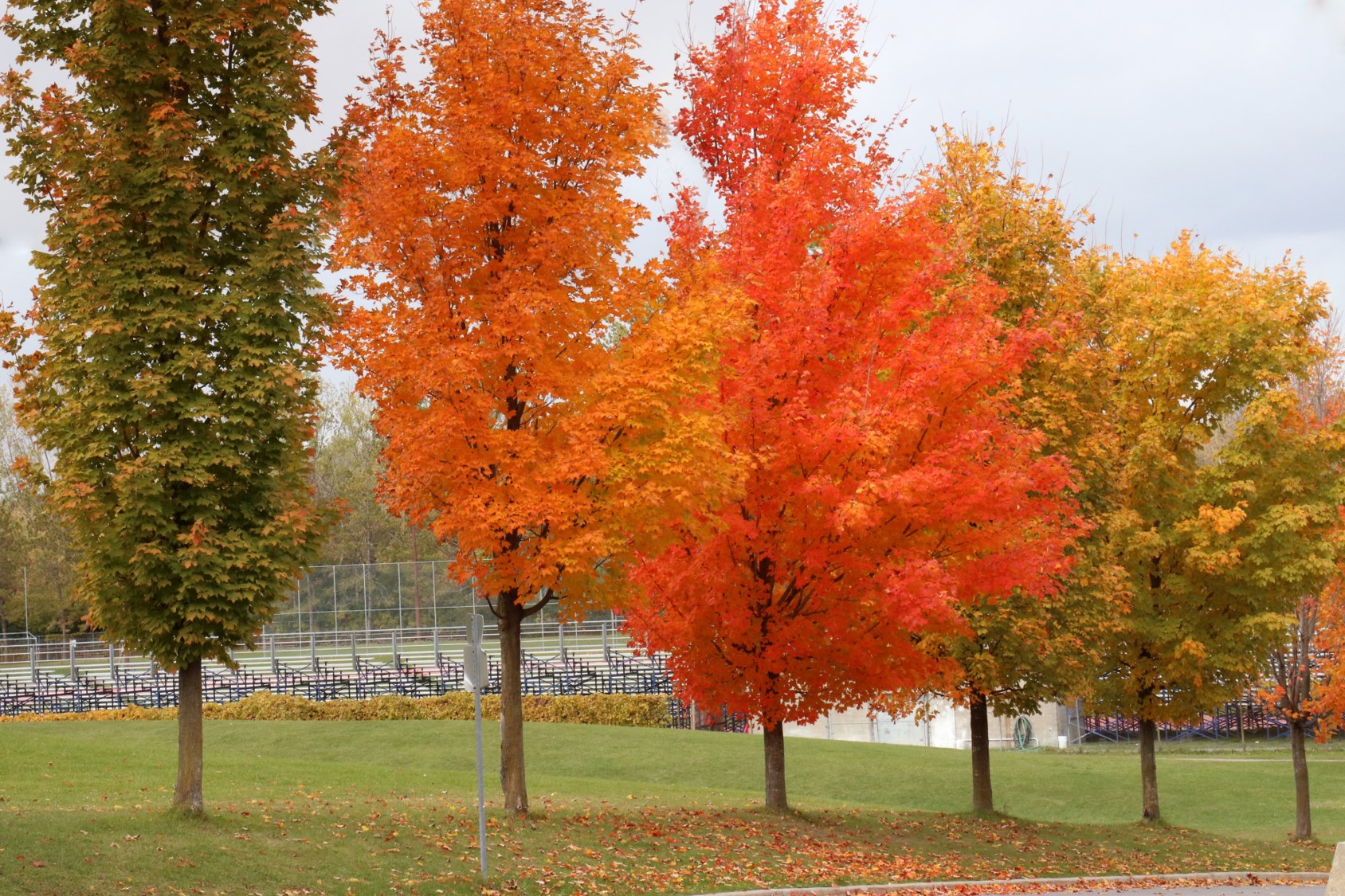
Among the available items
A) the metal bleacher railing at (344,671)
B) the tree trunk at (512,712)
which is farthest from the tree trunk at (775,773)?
the metal bleacher railing at (344,671)

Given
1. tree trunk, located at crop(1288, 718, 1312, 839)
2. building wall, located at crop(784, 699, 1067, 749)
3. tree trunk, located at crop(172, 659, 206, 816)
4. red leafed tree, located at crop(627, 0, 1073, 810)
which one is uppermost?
red leafed tree, located at crop(627, 0, 1073, 810)

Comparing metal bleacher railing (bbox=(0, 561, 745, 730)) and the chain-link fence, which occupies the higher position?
the chain-link fence

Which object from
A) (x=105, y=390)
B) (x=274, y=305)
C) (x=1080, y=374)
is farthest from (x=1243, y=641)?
(x=105, y=390)

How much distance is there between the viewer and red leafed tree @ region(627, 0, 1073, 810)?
15.3 metres

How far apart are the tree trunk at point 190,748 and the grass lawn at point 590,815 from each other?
0.72ft

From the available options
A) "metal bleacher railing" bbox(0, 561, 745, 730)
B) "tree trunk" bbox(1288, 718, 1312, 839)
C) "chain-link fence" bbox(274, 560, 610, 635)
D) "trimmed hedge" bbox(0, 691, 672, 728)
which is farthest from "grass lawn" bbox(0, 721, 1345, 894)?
"chain-link fence" bbox(274, 560, 610, 635)

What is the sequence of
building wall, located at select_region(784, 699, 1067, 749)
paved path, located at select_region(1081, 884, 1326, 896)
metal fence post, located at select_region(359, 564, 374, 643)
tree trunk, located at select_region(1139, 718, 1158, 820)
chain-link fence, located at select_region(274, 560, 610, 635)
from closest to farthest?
1. paved path, located at select_region(1081, 884, 1326, 896)
2. tree trunk, located at select_region(1139, 718, 1158, 820)
3. building wall, located at select_region(784, 699, 1067, 749)
4. metal fence post, located at select_region(359, 564, 374, 643)
5. chain-link fence, located at select_region(274, 560, 610, 635)

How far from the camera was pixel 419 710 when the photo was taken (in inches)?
1417

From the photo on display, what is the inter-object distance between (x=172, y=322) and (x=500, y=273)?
12.4 ft

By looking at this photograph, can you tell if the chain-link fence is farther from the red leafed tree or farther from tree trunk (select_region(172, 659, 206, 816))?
tree trunk (select_region(172, 659, 206, 816))

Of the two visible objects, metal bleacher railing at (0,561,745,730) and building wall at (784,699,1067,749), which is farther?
metal bleacher railing at (0,561,745,730)

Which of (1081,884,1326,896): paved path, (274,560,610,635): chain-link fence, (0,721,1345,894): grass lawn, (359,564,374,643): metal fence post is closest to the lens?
(0,721,1345,894): grass lawn

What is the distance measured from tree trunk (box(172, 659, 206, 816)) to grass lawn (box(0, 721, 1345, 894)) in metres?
0.22

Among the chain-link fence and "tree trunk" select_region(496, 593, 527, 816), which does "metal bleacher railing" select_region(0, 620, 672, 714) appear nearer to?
the chain-link fence
